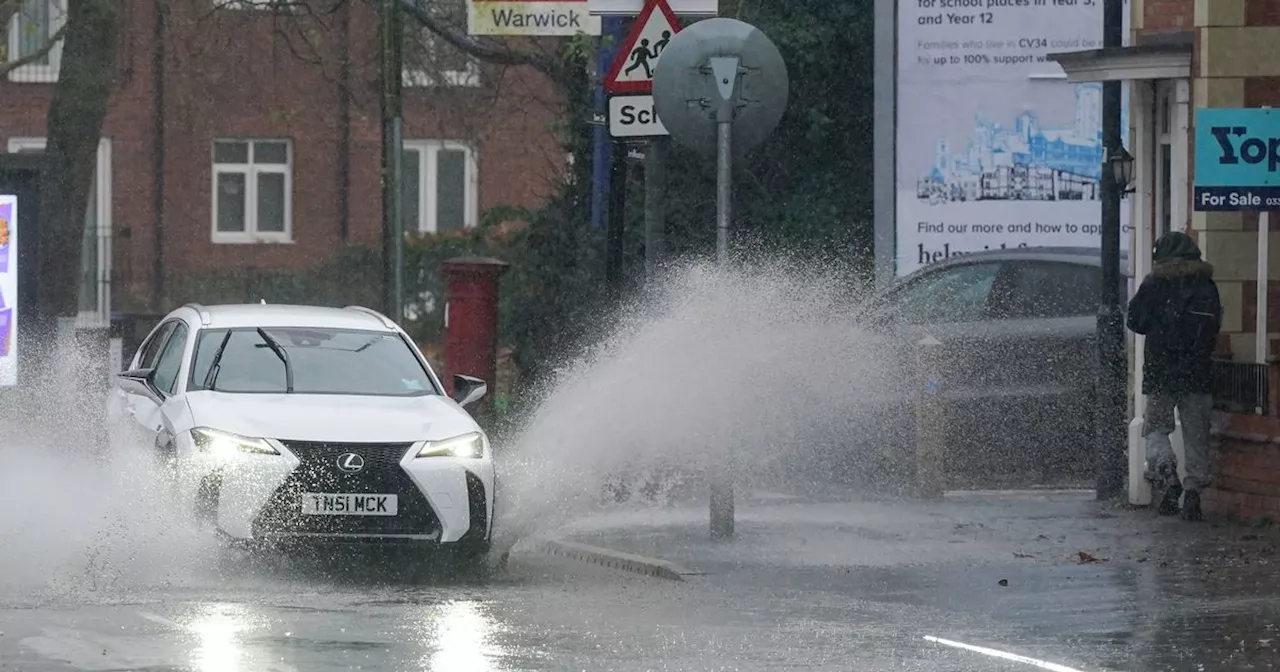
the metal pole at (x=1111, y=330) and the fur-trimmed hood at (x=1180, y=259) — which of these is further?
the metal pole at (x=1111, y=330)

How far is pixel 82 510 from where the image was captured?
14562 millimetres

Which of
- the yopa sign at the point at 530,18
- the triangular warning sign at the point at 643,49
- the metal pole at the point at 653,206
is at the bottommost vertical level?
the metal pole at the point at 653,206

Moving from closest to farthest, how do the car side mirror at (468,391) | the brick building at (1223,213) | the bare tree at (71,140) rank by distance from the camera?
1. the car side mirror at (468,391)
2. the brick building at (1223,213)
3. the bare tree at (71,140)

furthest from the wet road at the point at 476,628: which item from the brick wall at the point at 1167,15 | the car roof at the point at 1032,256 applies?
the car roof at the point at 1032,256

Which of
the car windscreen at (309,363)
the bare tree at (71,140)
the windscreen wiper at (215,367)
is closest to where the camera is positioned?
the windscreen wiper at (215,367)

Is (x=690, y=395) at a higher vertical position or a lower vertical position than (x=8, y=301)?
lower

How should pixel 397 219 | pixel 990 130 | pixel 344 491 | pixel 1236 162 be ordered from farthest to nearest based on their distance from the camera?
pixel 397 219
pixel 990 130
pixel 1236 162
pixel 344 491

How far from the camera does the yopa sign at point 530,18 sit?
66.0 ft

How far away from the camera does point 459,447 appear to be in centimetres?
1324

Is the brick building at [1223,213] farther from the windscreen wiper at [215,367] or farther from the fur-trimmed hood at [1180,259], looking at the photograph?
the windscreen wiper at [215,367]

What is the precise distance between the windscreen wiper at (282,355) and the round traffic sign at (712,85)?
2587 mm

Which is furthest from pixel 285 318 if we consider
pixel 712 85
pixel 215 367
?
pixel 712 85

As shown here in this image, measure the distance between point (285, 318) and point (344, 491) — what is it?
7.61ft

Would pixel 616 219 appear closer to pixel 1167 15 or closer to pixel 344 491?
pixel 1167 15
